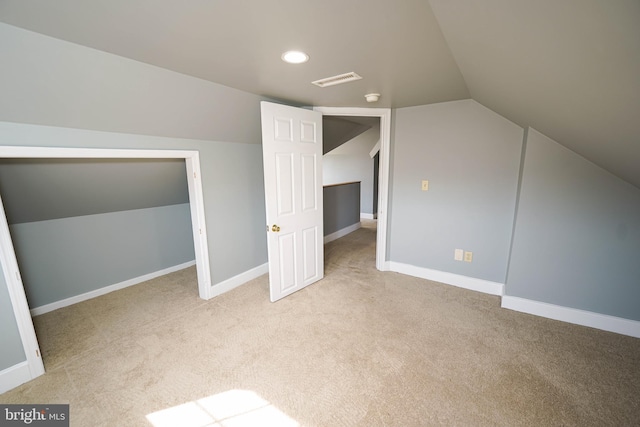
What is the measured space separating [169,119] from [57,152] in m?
0.78

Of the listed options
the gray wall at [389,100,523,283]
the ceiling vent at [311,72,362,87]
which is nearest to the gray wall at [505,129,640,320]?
the gray wall at [389,100,523,283]

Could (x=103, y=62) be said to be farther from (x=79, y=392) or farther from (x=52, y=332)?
(x=52, y=332)

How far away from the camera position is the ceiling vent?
6.44ft

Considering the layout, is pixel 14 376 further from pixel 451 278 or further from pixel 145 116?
pixel 451 278

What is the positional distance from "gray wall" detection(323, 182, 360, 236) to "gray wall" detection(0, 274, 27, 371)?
12.5ft

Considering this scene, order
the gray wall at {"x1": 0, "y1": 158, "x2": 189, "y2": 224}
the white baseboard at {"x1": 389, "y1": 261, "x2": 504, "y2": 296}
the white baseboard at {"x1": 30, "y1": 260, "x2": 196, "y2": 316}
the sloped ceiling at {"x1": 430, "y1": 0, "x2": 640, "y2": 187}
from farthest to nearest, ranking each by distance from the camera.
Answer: the white baseboard at {"x1": 389, "y1": 261, "x2": 504, "y2": 296}
the white baseboard at {"x1": 30, "y1": 260, "x2": 196, "y2": 316}
the gray wall at {"x1": 0, "y1": 158, "x2": 189, "y2": 224}
the sloped ceiling at {"x1": 430, "y1": 0, "x2": 640, "y2": 187}

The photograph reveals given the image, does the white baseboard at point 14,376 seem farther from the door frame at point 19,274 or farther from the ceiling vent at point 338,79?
the ceiling vent at point 338,79

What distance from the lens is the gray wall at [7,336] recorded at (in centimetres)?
170

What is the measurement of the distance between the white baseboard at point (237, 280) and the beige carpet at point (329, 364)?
0.47ft

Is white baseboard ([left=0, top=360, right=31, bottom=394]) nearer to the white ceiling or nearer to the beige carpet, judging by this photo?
the beige carpet

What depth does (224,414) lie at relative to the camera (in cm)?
155

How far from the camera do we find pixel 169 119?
2223 mm

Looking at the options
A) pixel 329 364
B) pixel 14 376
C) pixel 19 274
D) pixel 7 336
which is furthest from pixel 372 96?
pixel 14 376

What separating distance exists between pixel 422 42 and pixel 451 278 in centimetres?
265
